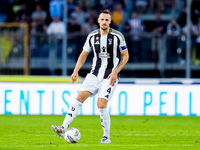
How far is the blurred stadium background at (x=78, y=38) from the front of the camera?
1330cm

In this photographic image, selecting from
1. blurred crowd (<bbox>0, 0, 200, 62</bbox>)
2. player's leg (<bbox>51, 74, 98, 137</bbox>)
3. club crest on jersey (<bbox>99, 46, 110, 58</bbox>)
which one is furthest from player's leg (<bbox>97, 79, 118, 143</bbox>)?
blurred crowd (<bbox>0, 0, 200, 62</bbox>)

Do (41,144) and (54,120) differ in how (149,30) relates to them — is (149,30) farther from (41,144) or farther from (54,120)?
(41,144)

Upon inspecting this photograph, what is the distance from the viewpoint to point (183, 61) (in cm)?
1330

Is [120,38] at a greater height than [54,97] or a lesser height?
greater

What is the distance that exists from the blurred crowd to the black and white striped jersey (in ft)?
21.0

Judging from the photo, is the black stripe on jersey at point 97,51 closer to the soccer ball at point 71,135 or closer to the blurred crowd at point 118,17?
the soccer ball at point 71,135

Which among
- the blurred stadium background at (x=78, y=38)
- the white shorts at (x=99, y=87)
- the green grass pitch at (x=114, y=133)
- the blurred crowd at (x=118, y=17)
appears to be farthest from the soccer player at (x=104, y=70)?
the blurred crowd at (x=118, y=17)

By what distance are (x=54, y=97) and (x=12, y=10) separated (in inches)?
162

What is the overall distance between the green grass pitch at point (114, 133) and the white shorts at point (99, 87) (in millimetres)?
674

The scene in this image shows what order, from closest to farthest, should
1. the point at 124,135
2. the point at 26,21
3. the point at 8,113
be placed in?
the point at 124,135 < the point at 8,113 < the point at 26,21

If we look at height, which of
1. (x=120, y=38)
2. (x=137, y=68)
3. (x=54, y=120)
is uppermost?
(x=120, y=38)

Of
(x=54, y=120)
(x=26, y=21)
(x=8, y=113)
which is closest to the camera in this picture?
(x=54, y=120)

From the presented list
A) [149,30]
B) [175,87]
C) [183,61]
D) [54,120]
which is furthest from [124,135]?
[149,30]

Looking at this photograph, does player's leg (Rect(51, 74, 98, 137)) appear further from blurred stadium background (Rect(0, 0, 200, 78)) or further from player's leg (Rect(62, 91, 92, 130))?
blurred stadium background (Rect(0, 0, 200, 78))
